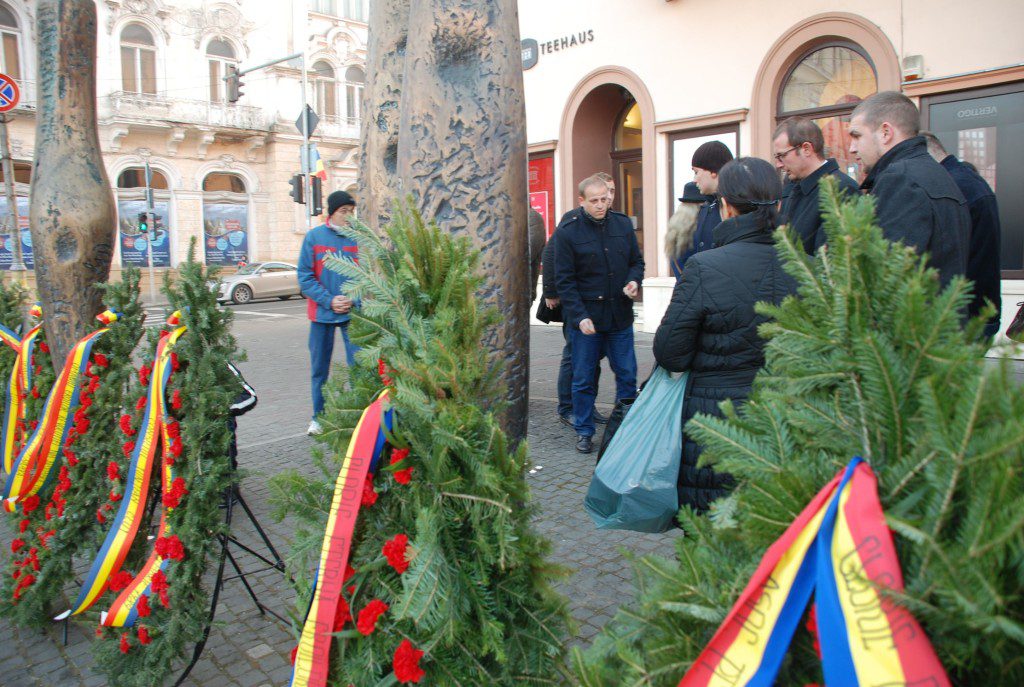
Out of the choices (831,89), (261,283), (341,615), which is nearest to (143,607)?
(341,615)

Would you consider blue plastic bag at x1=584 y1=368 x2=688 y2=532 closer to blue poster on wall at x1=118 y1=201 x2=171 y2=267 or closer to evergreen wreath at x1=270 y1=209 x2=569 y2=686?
evergreen wreath at x1=270 y1=209 x2=569 y2=686

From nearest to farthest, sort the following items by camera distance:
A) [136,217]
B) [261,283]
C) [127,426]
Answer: [127,426], [261,283], [136,217]

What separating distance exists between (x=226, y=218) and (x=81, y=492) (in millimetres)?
29388

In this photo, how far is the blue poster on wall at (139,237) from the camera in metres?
28.0

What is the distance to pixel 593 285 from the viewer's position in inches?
222

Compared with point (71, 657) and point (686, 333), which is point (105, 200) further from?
point (686, 333)

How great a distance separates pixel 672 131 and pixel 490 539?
33.9 ft

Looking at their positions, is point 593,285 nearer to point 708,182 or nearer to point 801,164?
point 708,182

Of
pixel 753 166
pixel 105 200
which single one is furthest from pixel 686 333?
pixel 105 200

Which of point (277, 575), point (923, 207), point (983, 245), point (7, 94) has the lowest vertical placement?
point (277, 575)

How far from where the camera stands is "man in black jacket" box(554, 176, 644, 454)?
5574 millimetres

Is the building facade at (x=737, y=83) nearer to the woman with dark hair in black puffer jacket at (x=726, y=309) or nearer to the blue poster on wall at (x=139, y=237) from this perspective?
the woman with dark hair in black puffer jacket at (x=726, y=309)

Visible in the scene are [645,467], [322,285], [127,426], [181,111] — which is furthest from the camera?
[181,111]

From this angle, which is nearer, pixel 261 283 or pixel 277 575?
pixel 277 575
